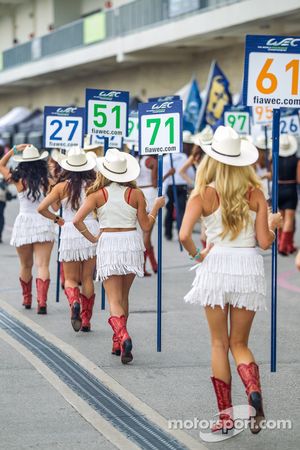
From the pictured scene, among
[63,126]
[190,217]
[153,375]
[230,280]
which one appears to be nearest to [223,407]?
[230,280]

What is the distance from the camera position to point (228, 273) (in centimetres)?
715

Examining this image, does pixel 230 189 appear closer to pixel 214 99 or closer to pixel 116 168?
pixel 116 168

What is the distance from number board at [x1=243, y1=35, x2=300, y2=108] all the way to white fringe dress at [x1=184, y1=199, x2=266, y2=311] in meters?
2.13

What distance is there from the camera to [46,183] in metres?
12.4

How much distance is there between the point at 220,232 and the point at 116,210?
8.04ft

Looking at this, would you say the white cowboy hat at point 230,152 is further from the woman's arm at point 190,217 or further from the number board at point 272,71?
the number board at point 272,71

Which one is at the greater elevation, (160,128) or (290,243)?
(160,128)

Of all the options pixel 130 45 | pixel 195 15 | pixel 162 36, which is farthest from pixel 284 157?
pixel 130 45

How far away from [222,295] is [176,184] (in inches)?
533

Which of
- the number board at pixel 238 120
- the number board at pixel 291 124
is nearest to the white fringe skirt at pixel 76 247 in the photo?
the number board at pixel 291 124

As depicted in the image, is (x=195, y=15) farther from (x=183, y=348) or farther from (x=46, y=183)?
(x=183, y=348)

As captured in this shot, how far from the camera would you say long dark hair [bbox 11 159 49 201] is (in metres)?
12.3

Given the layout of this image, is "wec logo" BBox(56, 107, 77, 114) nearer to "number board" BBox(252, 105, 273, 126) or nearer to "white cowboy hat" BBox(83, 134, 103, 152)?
"white cowboy hat" BBox(83, 134, 103, 152)

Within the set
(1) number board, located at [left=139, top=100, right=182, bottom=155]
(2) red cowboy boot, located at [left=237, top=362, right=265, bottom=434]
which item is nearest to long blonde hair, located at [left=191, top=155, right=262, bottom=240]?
(2) red cowboy boot, located at [left=237, top=362, right=265, bottom=434]
